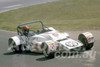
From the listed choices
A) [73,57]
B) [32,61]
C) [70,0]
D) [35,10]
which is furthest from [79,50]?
[70,0]

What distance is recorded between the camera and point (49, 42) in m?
9.82

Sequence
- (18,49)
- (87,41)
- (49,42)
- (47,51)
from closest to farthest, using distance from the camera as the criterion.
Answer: (49,42) < (47,51) < (87,41) < (18,49)

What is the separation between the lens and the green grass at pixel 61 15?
57.4 ft

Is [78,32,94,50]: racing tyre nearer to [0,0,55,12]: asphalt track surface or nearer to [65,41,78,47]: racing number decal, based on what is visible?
[65,41,78,47]: racing number decal

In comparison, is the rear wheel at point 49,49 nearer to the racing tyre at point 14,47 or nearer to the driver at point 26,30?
the driver at point 26,30

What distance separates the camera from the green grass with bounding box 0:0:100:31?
17.5 metres

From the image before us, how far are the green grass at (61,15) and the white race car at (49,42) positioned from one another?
4958 millimetres

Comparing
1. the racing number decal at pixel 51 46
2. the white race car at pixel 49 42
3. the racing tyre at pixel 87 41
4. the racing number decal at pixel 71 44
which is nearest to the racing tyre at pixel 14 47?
the white race car at pixel 49 42

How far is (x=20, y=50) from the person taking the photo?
11883mm

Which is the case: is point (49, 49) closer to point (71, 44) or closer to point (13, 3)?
point (71, 44)

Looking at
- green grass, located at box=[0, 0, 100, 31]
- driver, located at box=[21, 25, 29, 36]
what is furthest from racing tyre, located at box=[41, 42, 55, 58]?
green grass, located at box=[0, 0, 100, 31]

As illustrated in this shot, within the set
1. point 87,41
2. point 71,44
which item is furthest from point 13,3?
point 71,44

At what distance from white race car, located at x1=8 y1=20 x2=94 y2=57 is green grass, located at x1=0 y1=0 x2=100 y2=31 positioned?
4958mm

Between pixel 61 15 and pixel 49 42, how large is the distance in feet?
38.4
